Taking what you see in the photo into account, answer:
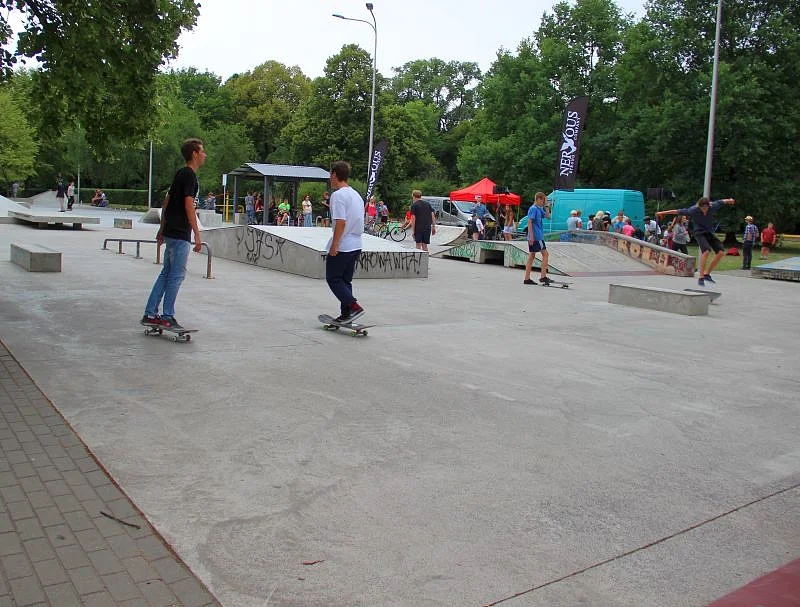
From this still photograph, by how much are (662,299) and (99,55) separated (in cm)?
889

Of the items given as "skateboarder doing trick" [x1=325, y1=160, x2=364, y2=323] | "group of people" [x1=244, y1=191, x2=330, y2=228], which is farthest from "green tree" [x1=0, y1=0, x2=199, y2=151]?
"group of people" [x1=244, y1=191, x2=330, y2=228]

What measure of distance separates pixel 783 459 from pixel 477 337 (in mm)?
4268

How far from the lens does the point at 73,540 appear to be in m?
3.14

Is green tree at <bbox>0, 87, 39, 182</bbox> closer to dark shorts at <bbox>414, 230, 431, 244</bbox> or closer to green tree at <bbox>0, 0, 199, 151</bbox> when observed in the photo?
dark shorts at <bbox>414, 230, 431, 244</bbox>

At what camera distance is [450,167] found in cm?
8675

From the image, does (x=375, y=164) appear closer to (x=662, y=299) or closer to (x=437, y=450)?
(x=662, y=299)

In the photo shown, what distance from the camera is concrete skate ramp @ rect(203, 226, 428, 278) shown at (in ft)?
48.0

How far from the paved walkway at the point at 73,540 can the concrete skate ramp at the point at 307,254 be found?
9994 millimetres

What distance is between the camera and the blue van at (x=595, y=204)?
30.4m

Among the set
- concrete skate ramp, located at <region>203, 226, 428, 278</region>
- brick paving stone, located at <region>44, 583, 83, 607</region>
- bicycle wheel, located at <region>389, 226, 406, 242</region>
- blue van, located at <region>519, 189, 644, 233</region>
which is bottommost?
brick paving stone, located at <region>44, 583, 83, 607</region>

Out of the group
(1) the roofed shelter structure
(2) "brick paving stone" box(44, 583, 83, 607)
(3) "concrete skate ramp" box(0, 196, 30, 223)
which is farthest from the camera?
(1) the roofed shelter structure

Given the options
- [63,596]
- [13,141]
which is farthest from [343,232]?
[13,141]

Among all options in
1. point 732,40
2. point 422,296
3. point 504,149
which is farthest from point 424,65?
point 422,296

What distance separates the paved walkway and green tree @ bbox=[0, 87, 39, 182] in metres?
49.7
